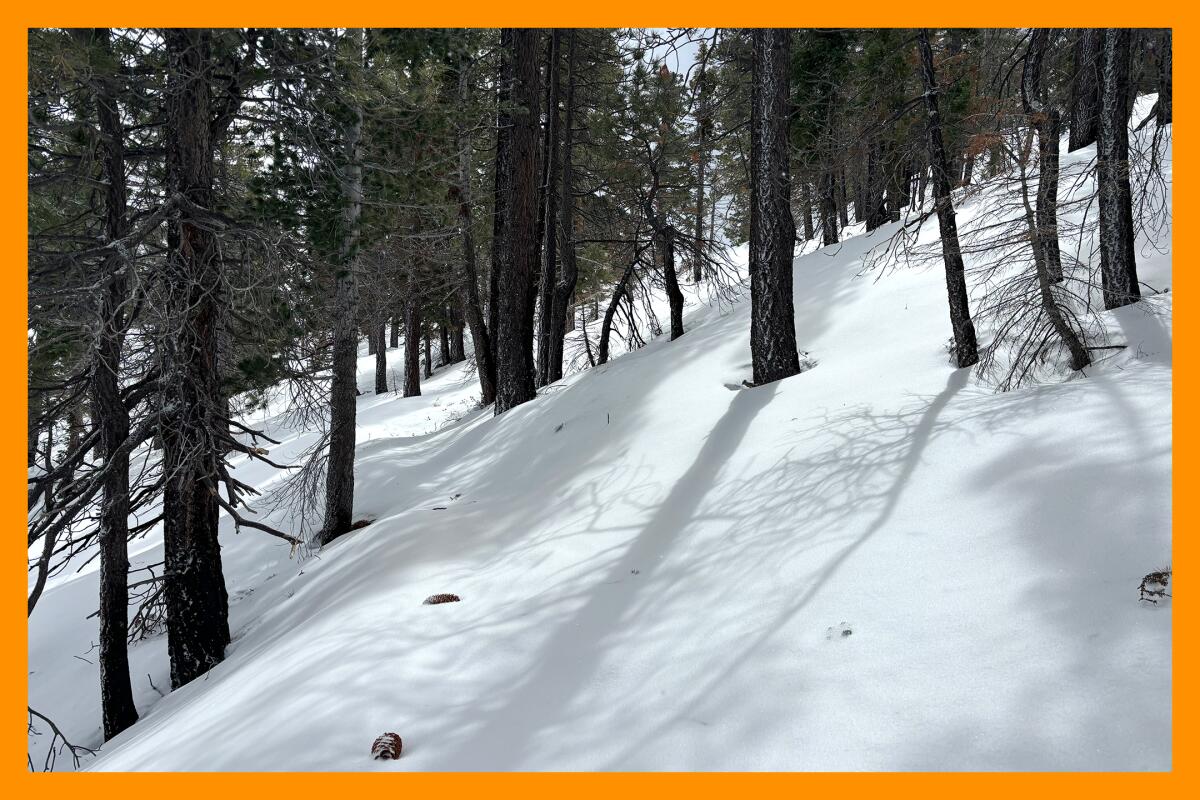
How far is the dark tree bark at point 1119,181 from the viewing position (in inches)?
252

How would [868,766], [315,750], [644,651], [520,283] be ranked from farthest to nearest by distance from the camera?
[520,283], [644,651], [315,750], [868,766]

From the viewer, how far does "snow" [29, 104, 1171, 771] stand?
116 inches

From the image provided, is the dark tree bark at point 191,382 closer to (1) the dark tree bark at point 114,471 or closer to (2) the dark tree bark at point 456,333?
(1) the dark tree bark at point 114,471

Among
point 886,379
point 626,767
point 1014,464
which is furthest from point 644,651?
point 886,379

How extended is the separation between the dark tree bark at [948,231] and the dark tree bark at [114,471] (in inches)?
286

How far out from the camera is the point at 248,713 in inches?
161

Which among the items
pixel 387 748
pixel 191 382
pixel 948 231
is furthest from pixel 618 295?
pixel 387 748

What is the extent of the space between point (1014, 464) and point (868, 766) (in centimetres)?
253

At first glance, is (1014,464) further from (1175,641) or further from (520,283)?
(520,283)

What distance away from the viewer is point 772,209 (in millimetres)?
7480

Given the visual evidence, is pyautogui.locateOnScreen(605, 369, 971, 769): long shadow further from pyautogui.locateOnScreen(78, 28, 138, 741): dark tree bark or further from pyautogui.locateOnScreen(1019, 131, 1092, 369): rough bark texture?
pyautogui.locateOnScreen(78, 28, 138, 741): dark tree bark

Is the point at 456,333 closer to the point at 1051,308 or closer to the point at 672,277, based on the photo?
the point at 672,277

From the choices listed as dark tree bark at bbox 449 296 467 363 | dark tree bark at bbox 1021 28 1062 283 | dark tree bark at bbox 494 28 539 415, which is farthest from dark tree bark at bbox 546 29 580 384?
dark tree bark at bbox 449 296 467 363

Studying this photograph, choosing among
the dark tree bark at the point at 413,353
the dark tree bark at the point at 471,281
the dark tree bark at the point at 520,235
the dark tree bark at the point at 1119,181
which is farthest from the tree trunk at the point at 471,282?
the dark tree bark at the point at 1119,181
